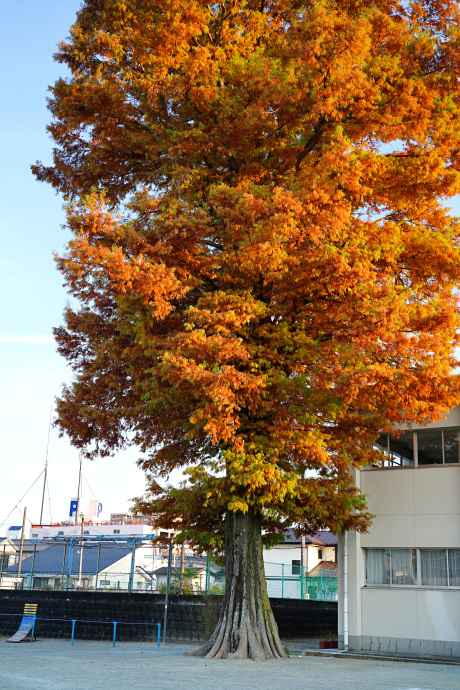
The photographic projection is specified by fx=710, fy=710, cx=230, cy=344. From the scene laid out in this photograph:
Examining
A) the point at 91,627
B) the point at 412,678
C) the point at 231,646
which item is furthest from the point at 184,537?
the point at 91,627

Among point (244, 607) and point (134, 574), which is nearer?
point (244, 607)

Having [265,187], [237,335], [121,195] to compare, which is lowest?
[237,335]

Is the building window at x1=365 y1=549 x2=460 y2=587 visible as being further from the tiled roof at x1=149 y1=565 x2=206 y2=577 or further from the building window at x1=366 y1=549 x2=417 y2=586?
the tiled roof at x1=149 y1=565 x2=206 y2=577

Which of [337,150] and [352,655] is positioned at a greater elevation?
[337,150]

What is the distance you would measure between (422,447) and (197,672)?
8.95 metres

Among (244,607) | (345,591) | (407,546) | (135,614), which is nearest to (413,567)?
(407,546)

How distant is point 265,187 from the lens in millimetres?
14891

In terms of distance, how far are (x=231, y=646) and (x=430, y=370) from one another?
7.29 metres

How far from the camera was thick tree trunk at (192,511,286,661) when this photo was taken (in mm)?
15289

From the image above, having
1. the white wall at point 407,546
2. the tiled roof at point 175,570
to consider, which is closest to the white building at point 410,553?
the white wall at point 407,546

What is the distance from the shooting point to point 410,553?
60.6 ft

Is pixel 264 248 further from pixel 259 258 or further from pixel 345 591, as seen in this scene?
pixel 345 591

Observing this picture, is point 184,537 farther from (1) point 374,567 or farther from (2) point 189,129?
(2) point 189,129

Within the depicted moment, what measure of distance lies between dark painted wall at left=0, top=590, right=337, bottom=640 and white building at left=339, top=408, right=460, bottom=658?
15.4 feet
